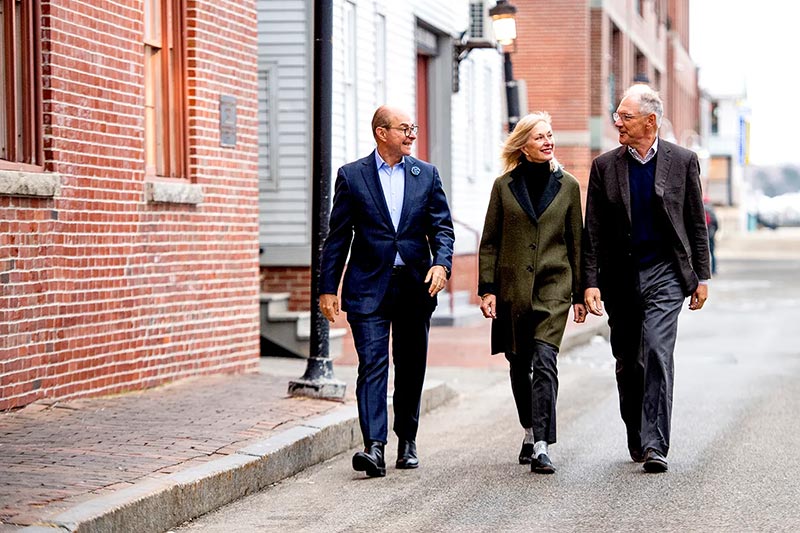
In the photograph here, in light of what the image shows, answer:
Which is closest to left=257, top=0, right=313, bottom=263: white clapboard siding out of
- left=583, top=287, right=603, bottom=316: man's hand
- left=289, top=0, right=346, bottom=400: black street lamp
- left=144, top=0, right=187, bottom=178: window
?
left=144, top=0, right=187, bottom=178: window

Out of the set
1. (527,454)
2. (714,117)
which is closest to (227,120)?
(527,454)

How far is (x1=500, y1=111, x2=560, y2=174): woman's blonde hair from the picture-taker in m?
8.39

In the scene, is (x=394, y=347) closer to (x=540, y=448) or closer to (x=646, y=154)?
(x=540, y=448)

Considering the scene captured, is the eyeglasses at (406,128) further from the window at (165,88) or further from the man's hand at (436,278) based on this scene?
the window at (165,88)

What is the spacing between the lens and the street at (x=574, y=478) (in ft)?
23.0

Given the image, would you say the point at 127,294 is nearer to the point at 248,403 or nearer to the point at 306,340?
the point at 248,403

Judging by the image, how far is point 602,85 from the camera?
110 feet

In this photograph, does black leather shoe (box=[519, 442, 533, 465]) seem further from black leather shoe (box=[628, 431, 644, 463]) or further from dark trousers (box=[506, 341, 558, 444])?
black leather shoe (box=[628, 431, 644, 463])

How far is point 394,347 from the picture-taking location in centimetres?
859

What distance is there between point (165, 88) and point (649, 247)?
484 centimetres

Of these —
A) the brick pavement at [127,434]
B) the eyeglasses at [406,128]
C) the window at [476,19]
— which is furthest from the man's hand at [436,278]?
the window at [476,19]

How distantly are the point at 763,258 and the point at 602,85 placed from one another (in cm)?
1782

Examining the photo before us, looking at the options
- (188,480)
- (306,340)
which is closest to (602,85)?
(306,340)

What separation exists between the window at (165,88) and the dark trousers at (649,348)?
445 cm
